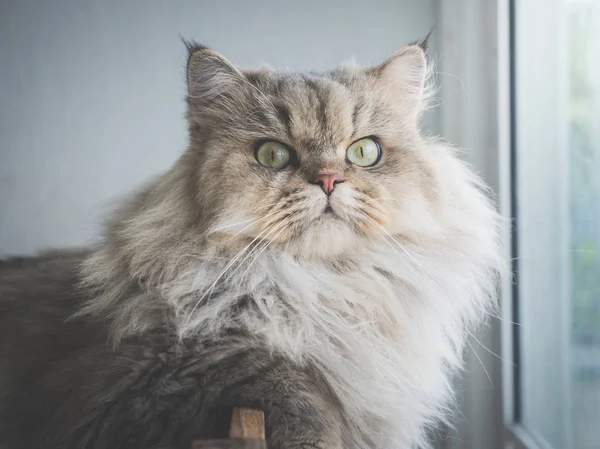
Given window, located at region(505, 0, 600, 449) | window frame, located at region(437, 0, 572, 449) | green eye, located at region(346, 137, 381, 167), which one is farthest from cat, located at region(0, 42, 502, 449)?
window frame, located at region(437, 0, 572, 449)

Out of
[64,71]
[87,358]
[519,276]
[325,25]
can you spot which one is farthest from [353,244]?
[64,71]

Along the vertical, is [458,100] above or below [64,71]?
below

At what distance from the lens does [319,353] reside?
0.99 m

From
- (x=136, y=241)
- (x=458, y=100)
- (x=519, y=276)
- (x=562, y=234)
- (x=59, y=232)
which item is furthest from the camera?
(x=59, y=232)

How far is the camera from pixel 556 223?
139 centimetres

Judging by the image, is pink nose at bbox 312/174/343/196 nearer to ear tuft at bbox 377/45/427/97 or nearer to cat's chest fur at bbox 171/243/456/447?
cat's chest fur at bbox 171/243/456/447

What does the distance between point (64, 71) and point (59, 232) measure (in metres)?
0.50

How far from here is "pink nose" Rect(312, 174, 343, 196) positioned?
3.27 ft

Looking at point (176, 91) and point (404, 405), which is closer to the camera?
point (404, 405)

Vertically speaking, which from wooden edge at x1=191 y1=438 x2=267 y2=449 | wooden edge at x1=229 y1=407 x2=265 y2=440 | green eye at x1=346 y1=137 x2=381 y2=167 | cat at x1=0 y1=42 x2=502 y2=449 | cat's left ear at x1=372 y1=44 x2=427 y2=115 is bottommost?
wooden edge at x1=191 y1=438 x2=267 y2=449

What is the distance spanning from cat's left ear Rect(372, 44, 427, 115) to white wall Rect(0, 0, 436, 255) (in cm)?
45

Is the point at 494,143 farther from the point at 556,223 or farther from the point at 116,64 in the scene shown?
the point at 116,64

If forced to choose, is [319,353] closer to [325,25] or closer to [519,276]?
[519,276]

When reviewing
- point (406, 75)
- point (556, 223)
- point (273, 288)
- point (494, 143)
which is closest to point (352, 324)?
point (273, 288)
